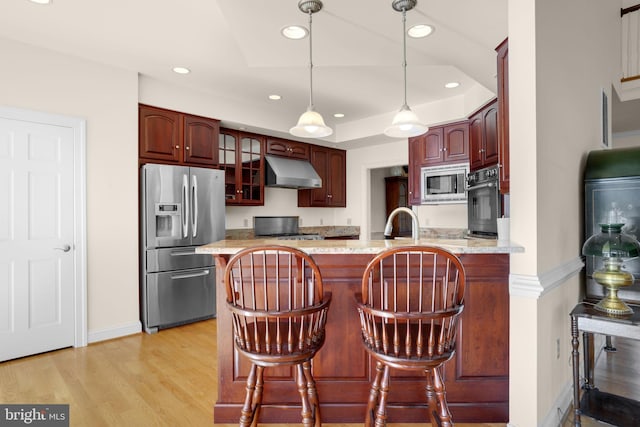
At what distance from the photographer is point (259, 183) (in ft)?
15.7

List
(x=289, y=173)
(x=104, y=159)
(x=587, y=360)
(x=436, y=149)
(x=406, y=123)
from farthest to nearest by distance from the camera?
(x=289, y=173) → (x=436, y=149) → (x=104, y=159) → (x=406, y=123) → (x=587, y=360)

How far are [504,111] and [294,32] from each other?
1.49 meters

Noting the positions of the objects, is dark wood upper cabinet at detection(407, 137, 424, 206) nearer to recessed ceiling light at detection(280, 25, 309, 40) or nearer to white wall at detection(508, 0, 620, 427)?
white wall at detection(508, 0, 620, 427)

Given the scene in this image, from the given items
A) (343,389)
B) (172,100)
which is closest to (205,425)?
(343,389)

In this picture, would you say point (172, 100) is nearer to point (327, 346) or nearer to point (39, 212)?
point (39, 212)

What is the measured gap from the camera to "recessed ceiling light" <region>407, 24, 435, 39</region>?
222 centimetres

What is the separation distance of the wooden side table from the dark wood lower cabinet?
31 cm

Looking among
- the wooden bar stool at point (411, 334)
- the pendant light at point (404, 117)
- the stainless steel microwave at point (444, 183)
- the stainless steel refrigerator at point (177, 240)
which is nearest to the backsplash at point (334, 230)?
the stainless steel microwave at point (444, 183)

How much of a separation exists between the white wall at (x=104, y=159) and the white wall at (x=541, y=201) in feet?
11.0

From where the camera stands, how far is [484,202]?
3.38m

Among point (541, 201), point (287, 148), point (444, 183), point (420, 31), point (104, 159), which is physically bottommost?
point (541, 201)

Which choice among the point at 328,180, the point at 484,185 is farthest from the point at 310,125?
the point at 328,180

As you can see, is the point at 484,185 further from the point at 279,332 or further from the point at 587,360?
the point at 279,332

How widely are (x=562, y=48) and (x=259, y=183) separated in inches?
144
